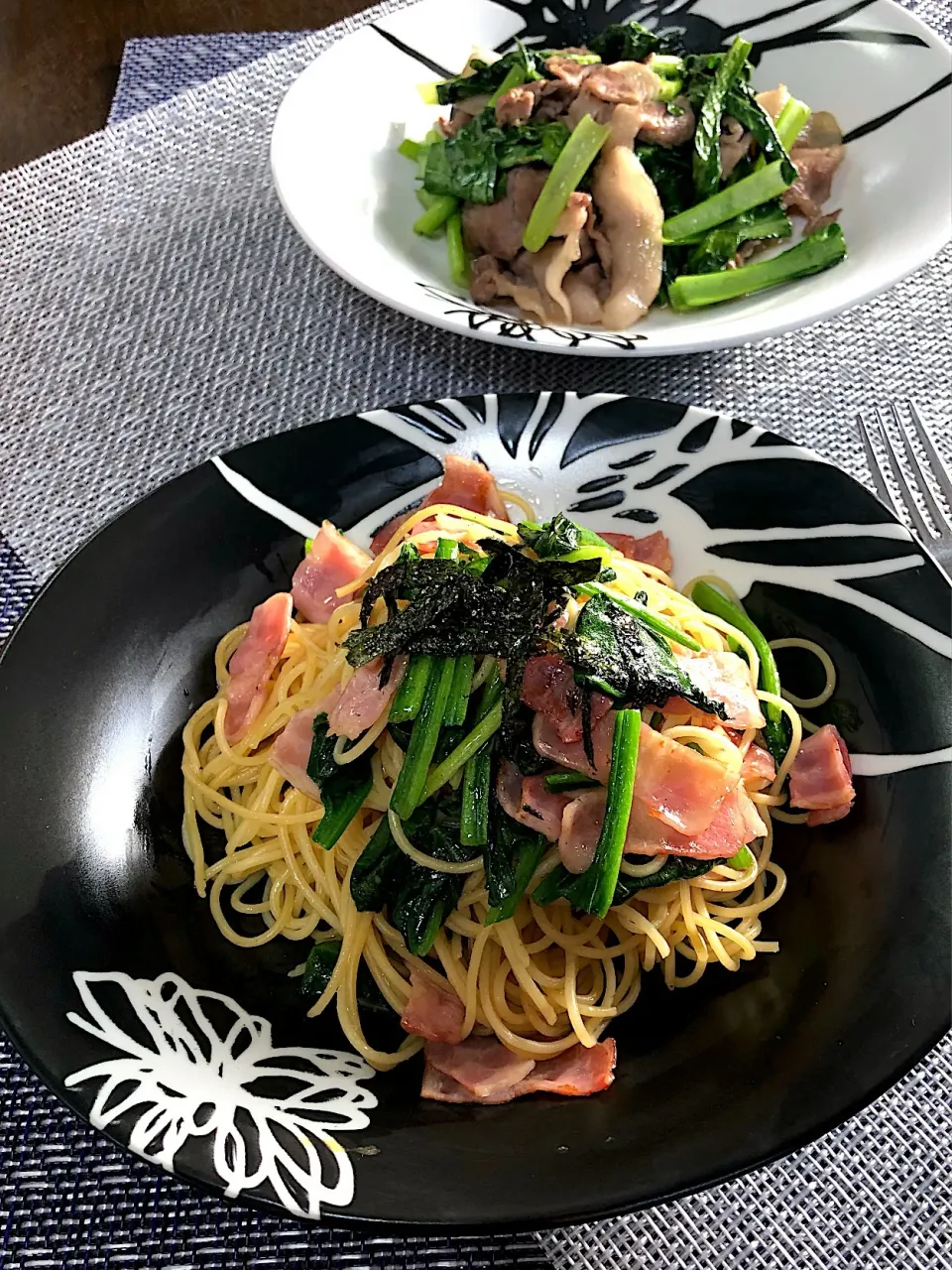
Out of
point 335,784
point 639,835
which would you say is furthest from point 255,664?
point 639,835

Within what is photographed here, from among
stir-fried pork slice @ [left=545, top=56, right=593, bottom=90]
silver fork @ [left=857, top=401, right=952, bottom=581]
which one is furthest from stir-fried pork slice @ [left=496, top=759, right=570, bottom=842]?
stir-fried pork slice @ [left=545, top=56, right=593, bottom=90]

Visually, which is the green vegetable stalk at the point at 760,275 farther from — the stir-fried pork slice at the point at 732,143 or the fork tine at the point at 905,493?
the fork tine at the point at 905,493

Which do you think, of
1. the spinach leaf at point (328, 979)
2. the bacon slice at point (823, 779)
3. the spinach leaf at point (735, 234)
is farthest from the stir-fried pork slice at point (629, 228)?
the spinach leaf at point (328, 979)

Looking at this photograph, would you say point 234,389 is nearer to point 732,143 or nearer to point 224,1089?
point 732,143

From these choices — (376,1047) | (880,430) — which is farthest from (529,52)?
(376,1047)

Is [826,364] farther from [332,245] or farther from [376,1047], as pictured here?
[376,1047]

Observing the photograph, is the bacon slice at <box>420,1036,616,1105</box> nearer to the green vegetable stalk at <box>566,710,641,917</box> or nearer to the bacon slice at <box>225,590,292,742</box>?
the green vegetable stalk at <box>566,710,641,917</box>
